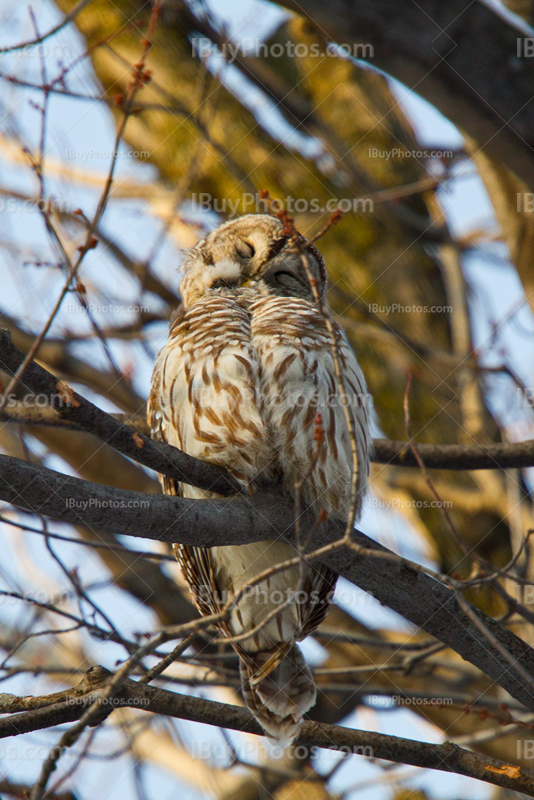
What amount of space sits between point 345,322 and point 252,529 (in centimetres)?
344

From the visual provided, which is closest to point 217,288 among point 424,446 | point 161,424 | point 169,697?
point 161,424

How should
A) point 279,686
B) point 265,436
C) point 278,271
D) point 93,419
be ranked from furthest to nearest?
point 278,271 → point 279,686 → point 265,436 → point 93,419

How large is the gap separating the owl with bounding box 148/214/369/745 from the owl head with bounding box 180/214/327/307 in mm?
289

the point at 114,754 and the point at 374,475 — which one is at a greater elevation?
the point at 374,475

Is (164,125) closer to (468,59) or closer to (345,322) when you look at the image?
(345,322)

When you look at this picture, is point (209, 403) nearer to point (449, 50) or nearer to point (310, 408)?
point (310, 408)

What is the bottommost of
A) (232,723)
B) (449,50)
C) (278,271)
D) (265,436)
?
(232,723)

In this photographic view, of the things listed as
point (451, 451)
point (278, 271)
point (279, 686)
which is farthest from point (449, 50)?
point (279, 686)

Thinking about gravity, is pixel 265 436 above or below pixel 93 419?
above

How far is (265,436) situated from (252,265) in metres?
1.64

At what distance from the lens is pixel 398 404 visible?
6.48 m

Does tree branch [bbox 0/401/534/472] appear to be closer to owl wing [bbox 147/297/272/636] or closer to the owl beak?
owl wing [bbox 147/297/272/636]

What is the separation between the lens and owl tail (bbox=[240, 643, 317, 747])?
3492mm

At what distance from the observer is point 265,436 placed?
3.16m
